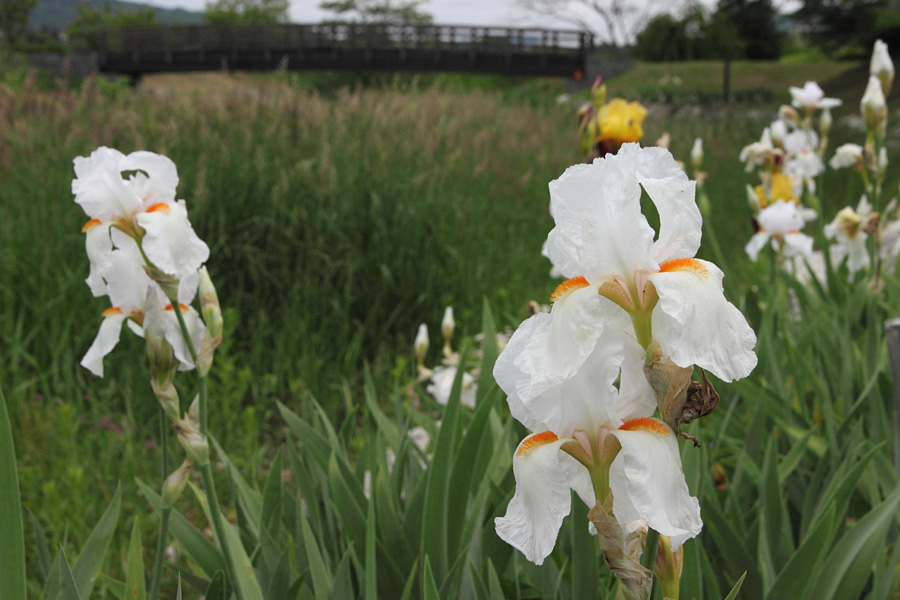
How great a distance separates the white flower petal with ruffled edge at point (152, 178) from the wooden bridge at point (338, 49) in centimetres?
2593

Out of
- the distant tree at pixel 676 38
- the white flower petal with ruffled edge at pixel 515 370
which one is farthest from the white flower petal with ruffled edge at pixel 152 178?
the distant tree at pixel 676 38

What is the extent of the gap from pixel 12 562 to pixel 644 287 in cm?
72

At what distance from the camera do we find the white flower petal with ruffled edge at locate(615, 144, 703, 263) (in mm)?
598

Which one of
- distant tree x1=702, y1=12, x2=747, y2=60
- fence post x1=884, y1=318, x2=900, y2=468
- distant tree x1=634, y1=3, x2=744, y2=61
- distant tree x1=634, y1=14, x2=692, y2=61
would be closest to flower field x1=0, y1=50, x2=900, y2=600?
fence post x1=884, y1=318, x2=900, y2=468

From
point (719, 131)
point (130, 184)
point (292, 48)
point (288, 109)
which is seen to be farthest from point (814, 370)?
point (292, 48)

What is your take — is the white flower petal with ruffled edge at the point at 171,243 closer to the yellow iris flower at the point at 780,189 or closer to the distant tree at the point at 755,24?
the yellow iris flower at the point at 780,189

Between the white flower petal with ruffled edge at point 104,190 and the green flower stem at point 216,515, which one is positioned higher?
the white flower petal with ruffled edge at point 104,190

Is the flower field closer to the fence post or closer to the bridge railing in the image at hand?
the fence post

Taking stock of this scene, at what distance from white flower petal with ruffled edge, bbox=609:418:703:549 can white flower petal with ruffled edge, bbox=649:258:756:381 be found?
0.07m

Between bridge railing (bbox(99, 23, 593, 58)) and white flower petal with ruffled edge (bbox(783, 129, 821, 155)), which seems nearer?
white flower petal with ruffled edge (bbox(783, 129, 821, 155))

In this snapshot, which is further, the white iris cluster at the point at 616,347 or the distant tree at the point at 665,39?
the distant tree at the point at 665,39

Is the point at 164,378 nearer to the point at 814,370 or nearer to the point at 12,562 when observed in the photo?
the point at 12,562

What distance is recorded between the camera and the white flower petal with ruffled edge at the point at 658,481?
1.79 feet

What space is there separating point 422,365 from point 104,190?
1687 mm
